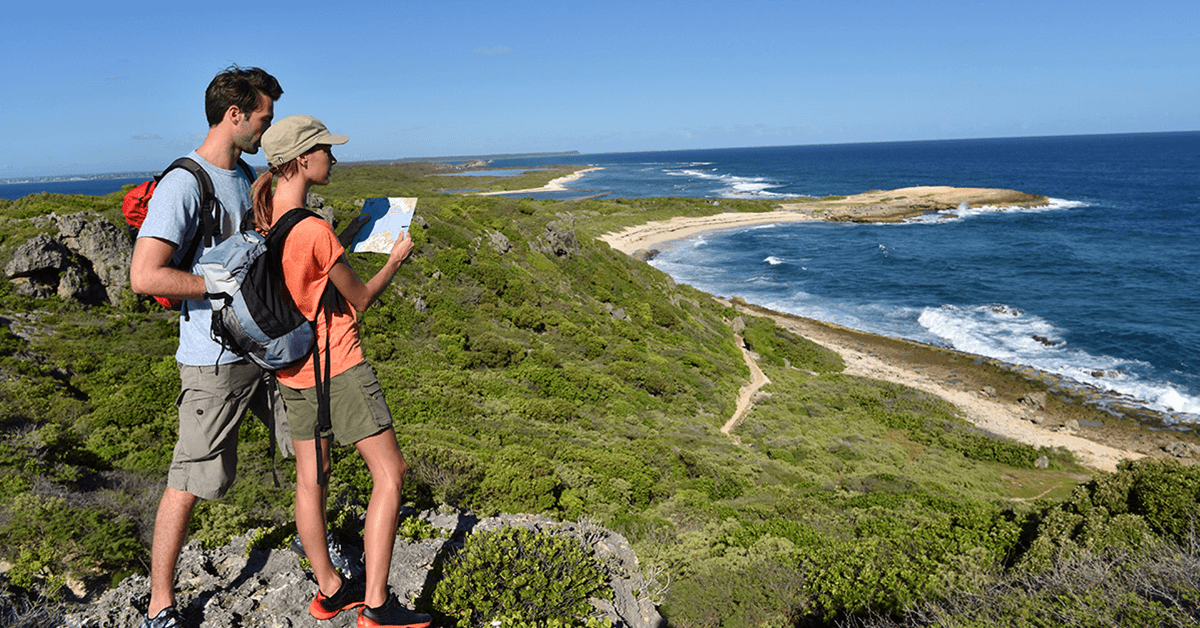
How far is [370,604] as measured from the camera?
9.67 ft

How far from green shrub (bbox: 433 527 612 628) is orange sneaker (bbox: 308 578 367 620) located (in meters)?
0.45

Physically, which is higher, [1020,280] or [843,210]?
[843,210]

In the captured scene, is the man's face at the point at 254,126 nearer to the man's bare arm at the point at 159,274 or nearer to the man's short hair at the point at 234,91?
the man's short hair at the point at 234,91

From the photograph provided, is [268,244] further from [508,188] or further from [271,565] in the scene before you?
[508,188]

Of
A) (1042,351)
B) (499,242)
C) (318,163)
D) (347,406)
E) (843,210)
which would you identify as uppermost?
(318,163)

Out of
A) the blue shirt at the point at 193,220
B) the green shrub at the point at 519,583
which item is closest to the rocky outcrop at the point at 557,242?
the green shrub at the point at 519,583

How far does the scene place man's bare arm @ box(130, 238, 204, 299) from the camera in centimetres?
246

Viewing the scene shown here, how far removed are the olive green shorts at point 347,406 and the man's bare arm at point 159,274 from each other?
1.95 ft

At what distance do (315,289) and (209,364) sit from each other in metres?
0.64

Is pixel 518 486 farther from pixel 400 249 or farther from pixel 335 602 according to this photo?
pixel 400 249

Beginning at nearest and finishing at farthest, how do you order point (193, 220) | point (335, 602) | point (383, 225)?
point (193, 220)
point (383, 225)
point (335, 602)

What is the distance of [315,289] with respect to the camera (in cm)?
266

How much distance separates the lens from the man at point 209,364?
2.71 meters

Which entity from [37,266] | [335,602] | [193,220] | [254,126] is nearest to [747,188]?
[37,266]
